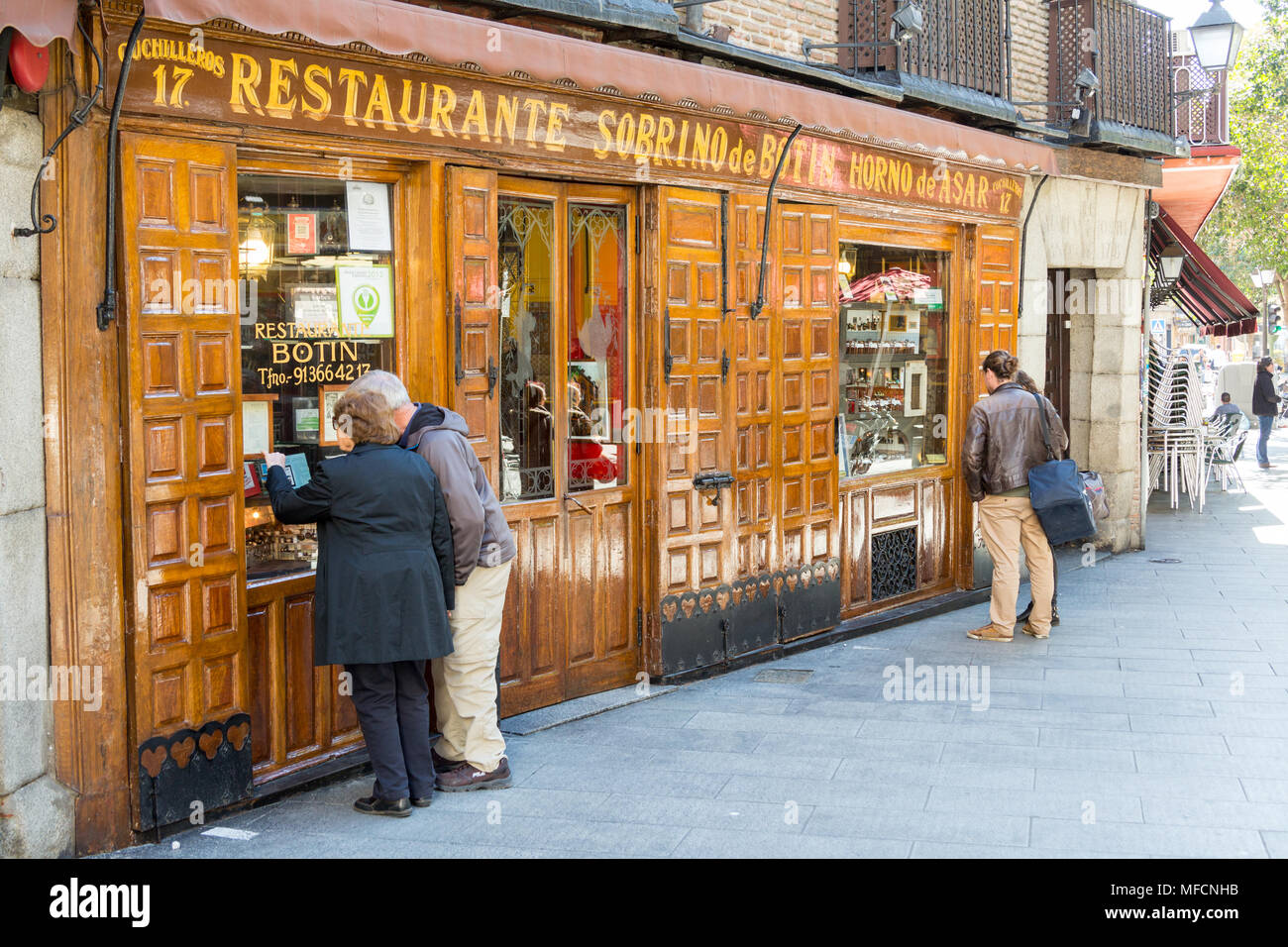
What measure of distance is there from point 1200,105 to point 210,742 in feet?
51.5

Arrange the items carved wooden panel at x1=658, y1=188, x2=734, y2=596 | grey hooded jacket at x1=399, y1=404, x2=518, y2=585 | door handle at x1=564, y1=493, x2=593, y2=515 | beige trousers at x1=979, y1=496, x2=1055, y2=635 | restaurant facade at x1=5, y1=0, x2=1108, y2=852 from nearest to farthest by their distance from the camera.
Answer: restaurant facade at x1=5, y1=0, x2=1108, y2=852 → grey hooded jacket at x1=399, y1=404, x2=518, y2=585 → door handle at x1=564, y1=493, x2=593, y2=515 → carved wooden panel at x1=658, y1=188, x2=734, y2=596 → beige trousers at x1=979, y1=496, x2=1055, y2=635

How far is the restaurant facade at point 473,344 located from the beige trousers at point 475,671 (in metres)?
0.57

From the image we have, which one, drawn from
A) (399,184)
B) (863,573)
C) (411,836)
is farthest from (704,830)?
(863,573)

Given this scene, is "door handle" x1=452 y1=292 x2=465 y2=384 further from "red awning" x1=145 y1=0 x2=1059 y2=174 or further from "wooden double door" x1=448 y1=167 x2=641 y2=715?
"red awning" x1=145 y1=0 x2=1059 y2=174

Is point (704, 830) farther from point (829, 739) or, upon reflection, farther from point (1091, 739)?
point (1091, 739)

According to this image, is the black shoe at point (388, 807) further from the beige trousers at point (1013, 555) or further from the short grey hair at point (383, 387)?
the beige trousers at point (1013, 555)

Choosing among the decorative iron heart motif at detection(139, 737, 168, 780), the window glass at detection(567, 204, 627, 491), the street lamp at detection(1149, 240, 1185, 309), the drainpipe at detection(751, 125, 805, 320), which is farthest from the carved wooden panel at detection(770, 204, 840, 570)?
the street lamp at detection(1149, 240, 1185, 309)

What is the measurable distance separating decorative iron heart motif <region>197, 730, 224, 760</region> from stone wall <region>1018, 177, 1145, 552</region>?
33.6 ft

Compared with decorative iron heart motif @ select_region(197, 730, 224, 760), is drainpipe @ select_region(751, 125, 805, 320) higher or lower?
higher

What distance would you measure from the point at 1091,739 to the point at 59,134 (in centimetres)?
556

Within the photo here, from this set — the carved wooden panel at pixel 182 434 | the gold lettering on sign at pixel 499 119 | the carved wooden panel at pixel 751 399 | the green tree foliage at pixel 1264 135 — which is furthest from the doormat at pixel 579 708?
the green tree foliage at pixel 1264 135

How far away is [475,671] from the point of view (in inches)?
248

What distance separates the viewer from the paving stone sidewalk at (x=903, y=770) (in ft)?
18.3

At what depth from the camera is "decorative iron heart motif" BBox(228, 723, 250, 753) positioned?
19.2 feet
